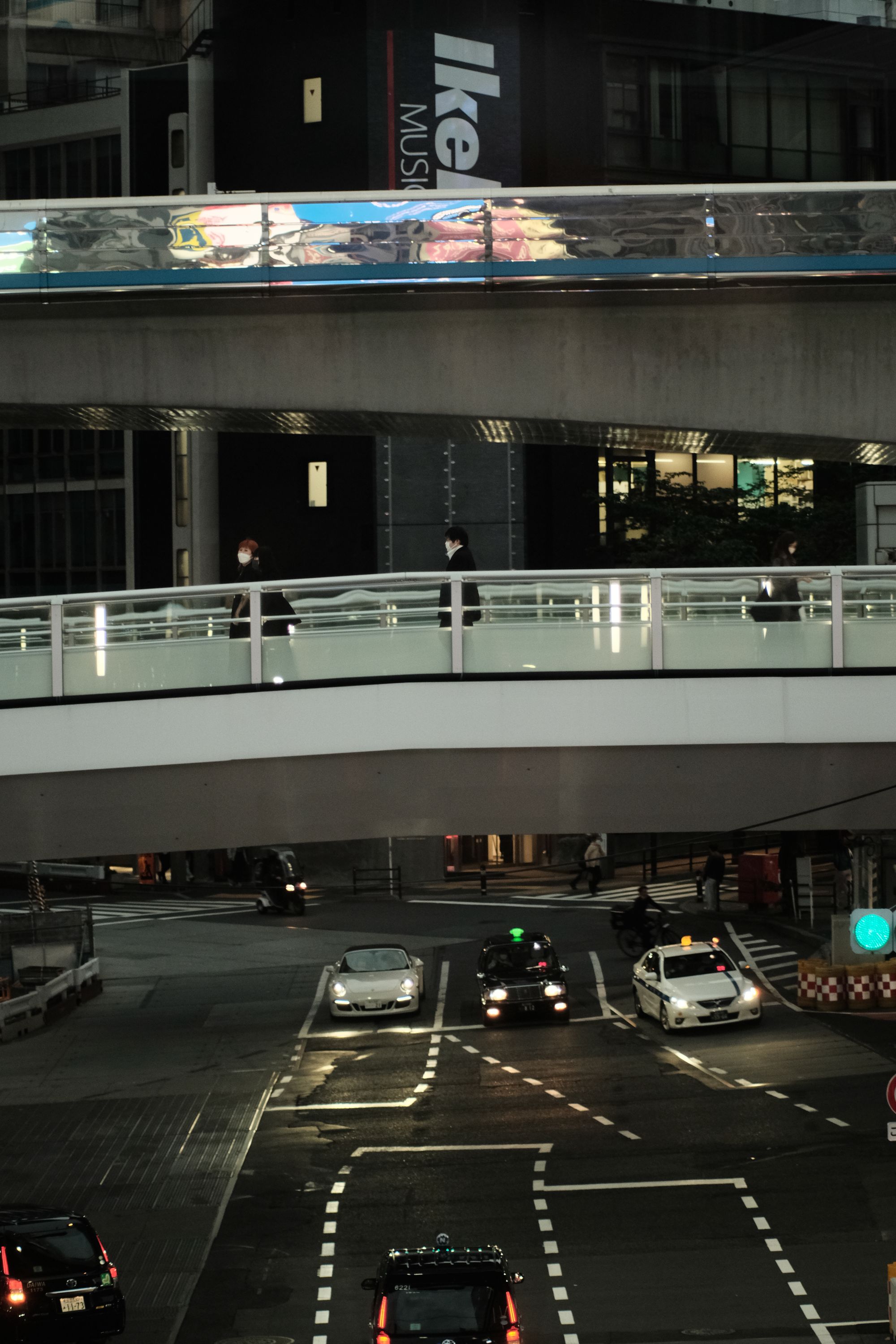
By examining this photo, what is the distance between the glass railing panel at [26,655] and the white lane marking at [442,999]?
16.8 metres

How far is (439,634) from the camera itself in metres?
14.3

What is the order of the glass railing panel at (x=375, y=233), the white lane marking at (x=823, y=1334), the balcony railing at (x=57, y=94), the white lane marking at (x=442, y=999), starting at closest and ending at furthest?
the white lane marking at (x=823, y=1334)
the glass railing panel at (x=375, y=233)
the white lane marking at (x=442, y=999)
the balcony railing at (x=57, y=94)

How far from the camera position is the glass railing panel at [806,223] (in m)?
19.5

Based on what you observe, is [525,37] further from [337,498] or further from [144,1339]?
[144,1339]

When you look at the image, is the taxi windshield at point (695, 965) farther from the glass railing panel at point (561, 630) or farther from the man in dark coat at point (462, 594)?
the glass railing panel at point (561, 630)

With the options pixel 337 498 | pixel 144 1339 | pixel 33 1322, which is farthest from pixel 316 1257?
pixel 337 498

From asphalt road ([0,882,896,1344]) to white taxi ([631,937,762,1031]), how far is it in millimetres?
393

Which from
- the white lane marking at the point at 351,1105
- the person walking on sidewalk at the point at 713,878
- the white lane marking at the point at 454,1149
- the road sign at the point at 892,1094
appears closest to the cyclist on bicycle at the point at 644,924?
the person walking on sidewalk at the point at 713,878

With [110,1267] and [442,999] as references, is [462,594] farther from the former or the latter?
[442,999]

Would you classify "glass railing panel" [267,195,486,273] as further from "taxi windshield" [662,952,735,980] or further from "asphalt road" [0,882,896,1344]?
"taxi windshield" [662,952,735,980]

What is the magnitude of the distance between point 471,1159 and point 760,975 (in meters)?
14.2

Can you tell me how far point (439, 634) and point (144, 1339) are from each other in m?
7.04

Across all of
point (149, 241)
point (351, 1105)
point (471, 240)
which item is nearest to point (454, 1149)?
point (351, 1105)

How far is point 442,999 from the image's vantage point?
112ft
